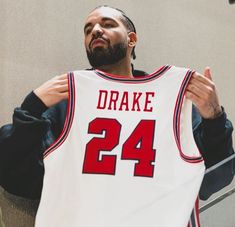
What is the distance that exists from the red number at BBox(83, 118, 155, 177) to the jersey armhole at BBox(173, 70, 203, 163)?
0.23 feet

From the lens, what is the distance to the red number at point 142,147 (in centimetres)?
126

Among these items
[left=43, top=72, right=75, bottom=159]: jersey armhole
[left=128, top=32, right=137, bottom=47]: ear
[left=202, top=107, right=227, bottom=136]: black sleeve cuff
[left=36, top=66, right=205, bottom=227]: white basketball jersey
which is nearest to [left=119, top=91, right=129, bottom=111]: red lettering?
[left=36, top=66, right=205, bottom=227]: white basketball jersey

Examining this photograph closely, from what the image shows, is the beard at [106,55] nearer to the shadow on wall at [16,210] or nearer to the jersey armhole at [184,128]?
the jersey armhole at [184,128]

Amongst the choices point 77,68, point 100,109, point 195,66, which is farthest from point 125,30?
point 195,66

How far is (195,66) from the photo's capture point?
2281 mm

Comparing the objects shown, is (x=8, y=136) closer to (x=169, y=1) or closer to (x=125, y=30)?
(x=125, y=30)

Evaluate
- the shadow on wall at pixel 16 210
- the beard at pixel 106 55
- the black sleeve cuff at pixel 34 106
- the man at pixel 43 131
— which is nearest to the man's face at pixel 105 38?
the beard at pixel 106 55

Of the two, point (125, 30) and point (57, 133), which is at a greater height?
point (125, 30)

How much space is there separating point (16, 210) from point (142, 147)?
1.72ft

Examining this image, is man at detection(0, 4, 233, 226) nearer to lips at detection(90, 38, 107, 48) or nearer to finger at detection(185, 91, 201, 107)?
finger at detection(185, 91, 201, 107)

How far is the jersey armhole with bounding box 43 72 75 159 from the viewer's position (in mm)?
1269

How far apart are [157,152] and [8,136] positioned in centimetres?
42

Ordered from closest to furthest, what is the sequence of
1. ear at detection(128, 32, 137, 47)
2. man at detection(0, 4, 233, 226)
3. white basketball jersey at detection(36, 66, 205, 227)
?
white basketball jersey at detection(36, 66, 205, 227) → man at detection(0, 4, 233, 226) → ear at detection(128, 32, 137, 47)

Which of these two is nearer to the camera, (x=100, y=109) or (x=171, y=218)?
(x=171, y=218)
